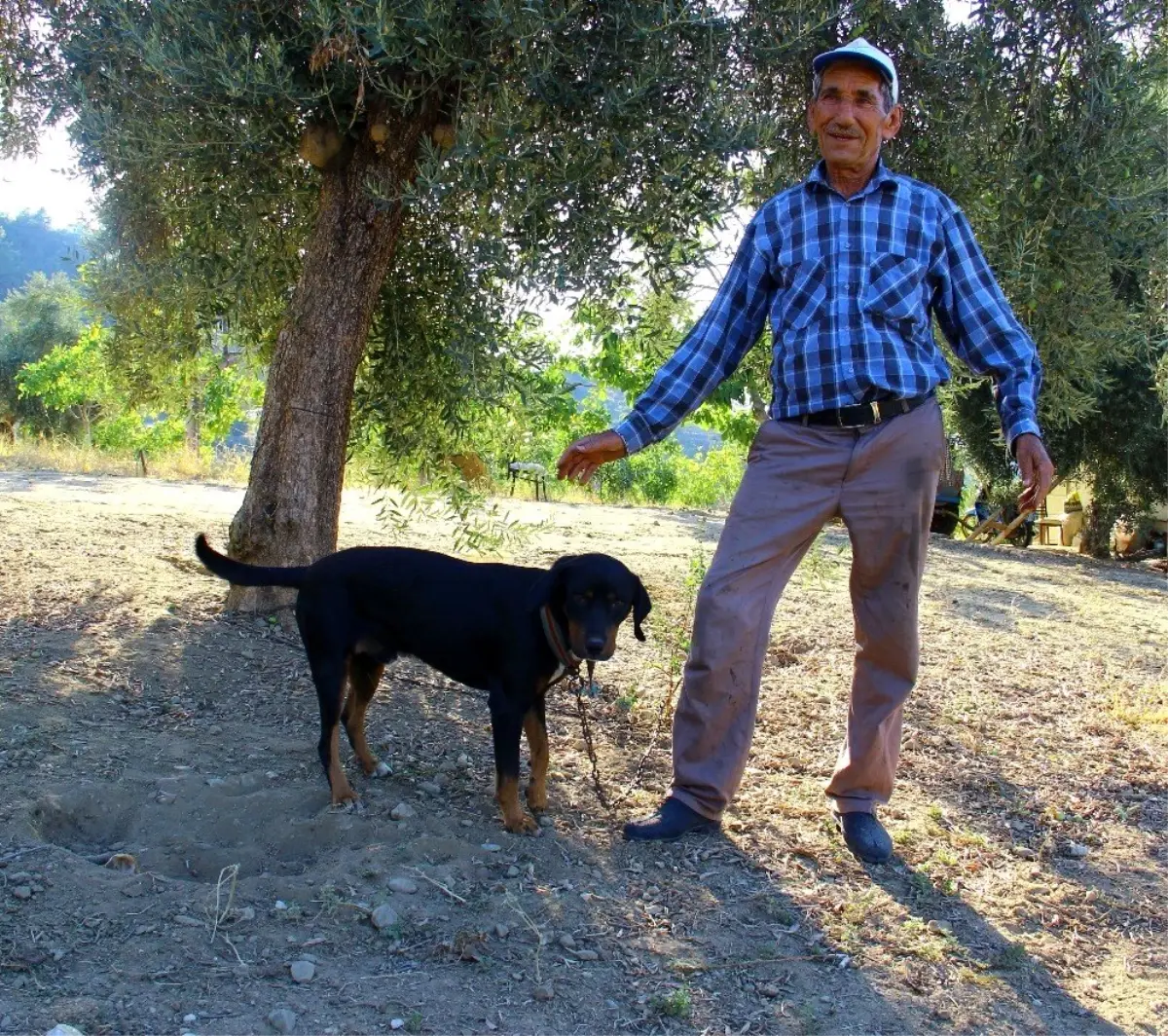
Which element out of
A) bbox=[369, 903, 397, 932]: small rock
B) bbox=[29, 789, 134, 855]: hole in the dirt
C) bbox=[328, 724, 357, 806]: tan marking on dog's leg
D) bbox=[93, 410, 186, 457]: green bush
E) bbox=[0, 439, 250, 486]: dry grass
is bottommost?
bbox=[29, 789, 134, 855]: hole in the dirt

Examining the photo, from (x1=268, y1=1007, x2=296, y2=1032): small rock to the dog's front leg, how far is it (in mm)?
1419

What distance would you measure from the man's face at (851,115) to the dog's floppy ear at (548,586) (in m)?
1.67

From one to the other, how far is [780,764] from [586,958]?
2.13 meters

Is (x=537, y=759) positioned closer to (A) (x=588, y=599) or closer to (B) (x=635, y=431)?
(A) (x=588, y=599)

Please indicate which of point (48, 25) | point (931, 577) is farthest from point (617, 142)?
point (931, 577)

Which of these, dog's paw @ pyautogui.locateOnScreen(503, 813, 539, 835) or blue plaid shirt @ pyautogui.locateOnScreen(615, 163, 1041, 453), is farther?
dog's paw @ pyautogui.locateOnScreen(503, 813, 539, 835)

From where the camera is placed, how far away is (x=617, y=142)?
498cm

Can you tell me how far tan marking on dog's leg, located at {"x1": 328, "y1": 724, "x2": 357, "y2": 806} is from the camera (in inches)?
164

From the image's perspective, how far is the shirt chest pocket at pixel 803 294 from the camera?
3.81 meters

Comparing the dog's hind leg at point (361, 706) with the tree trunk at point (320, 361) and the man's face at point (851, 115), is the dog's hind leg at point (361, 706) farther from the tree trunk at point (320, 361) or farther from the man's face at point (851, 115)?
the man's face at point (851, 115)

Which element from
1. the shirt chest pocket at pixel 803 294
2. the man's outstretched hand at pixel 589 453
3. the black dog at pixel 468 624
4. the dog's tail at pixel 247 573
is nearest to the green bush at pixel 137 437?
the dog's tail at pixel 247 573

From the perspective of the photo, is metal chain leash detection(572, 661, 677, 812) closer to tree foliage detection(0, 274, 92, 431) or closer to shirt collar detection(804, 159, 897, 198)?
shirt collar detection(804, 159, 897, 198)

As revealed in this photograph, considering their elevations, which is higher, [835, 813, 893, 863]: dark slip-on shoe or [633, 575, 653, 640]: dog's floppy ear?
[633, 575, 653, 640]: dog's floppy ear

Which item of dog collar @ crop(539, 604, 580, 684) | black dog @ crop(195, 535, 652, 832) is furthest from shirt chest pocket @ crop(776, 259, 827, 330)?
dog collar @ crop(539, 604, 580, 684)
